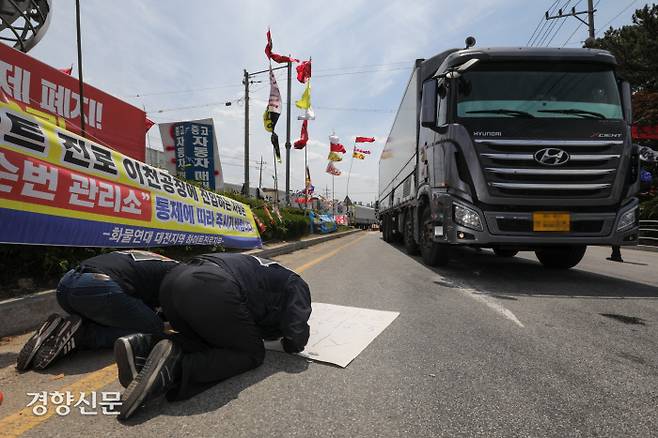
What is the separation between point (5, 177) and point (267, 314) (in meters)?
2.49

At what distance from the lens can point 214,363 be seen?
1.92 metres

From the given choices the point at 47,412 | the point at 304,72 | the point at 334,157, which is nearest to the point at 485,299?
the point at 47,412

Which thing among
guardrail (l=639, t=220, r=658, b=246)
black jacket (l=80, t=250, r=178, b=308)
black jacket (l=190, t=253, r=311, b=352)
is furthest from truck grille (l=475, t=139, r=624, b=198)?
guardrail (l=639, t=220, r=658, b=246)

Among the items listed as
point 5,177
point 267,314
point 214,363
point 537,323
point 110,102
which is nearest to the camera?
point 214,363

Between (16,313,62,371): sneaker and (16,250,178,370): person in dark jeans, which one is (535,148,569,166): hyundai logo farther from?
(16,313,62,371): sneaker

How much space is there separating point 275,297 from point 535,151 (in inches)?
149

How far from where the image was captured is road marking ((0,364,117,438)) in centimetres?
159

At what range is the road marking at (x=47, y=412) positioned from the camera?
1.59m

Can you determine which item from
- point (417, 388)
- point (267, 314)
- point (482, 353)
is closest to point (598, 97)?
point (482, 353)

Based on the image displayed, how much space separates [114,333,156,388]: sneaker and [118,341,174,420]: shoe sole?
0.12m

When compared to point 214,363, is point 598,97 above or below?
above

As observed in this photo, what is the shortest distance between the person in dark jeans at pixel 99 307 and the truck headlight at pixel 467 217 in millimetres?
3577

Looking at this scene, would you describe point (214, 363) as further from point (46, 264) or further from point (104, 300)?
point (46, 264)

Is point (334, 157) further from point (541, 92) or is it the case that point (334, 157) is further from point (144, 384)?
point (144, 384)
